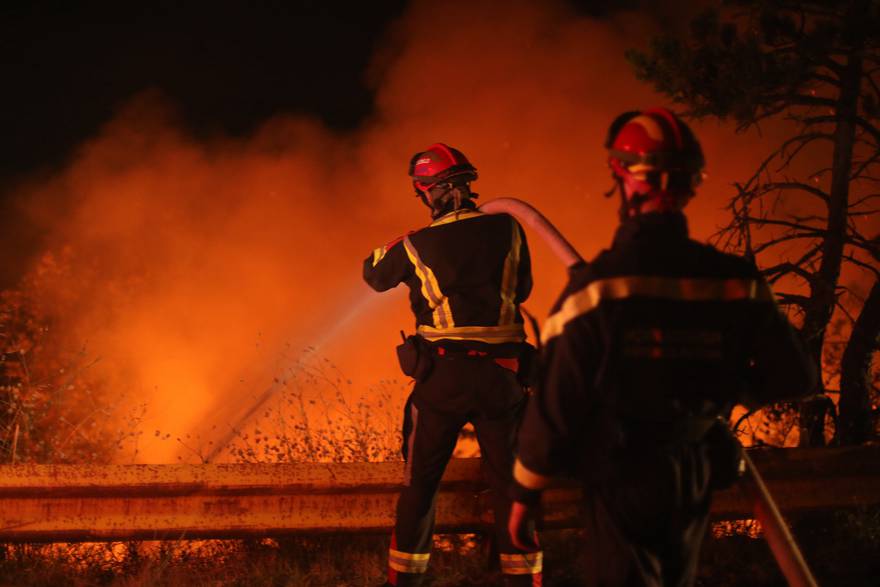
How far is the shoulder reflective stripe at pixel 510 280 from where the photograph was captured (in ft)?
14.5

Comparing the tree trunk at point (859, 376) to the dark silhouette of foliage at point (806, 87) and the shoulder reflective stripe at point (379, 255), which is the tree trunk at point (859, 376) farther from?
the shoulder reflective stripe at point (379, 255)

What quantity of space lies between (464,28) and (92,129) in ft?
14.7

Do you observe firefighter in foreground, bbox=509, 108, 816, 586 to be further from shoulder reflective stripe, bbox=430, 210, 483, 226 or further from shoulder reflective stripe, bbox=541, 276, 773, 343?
shoulder reflective stripe, bbox=430, 210, 483, 226

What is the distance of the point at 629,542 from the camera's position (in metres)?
2.58

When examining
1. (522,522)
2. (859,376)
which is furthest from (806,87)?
(522,522)

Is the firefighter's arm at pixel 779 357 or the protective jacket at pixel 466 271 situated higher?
the protective jacket at pixel 466 271

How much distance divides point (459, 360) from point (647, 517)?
6.27ft

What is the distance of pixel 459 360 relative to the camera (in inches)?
173

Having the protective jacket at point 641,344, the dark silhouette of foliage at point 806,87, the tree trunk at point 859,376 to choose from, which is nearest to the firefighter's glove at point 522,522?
the protective jacket at point 641,344

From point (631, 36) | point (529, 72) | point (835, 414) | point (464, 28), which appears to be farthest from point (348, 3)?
point (835, 414)

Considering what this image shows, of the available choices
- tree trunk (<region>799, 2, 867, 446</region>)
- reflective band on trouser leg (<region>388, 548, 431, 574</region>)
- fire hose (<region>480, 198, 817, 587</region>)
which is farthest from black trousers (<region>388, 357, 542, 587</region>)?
tree trunk (<region>799, 2, 867, 446</region>)

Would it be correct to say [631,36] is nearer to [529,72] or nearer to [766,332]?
[529,72]

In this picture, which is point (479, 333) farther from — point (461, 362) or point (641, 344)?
point (641, 344)

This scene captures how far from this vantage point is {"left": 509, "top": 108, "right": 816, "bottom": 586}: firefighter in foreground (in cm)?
249
